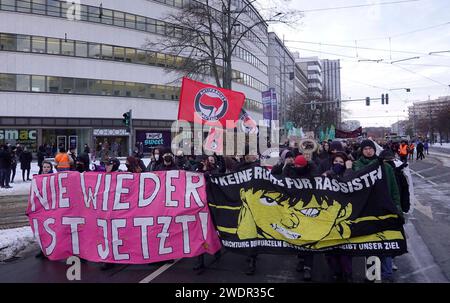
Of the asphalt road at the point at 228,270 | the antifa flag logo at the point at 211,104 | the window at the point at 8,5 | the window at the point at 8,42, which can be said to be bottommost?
→ the asphalt road at the point at 228,270

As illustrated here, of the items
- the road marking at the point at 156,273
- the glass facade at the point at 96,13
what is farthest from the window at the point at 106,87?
the road marking at the point at 156,273

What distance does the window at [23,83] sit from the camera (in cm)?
3466

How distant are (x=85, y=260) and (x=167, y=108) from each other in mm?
37983

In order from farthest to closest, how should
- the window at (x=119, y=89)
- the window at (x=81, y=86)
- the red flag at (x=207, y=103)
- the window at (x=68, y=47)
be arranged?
the window at (x=119, y=89) < the window at (x=81, y=86) < the window at (x=68, y=47) < the red flag at (x=207, y=103)

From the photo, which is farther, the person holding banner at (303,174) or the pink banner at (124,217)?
the pink banner at (124,217)

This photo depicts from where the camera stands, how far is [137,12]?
133 ft

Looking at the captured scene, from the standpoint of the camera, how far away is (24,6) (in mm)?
34656

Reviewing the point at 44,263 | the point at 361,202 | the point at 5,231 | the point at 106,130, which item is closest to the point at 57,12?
the point at 106,130

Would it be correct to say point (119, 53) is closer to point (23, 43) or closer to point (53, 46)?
point (53, 46)

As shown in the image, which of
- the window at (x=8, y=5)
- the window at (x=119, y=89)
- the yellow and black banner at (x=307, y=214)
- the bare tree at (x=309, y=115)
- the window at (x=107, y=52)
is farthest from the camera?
the bare tree at (x=309, y=115)

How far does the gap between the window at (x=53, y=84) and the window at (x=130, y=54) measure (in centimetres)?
728

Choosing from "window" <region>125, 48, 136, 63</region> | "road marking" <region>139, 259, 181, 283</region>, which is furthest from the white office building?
"road marking" <region>139, 259, 181, 283</region>

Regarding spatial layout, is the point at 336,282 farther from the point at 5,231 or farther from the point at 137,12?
the point at 137,12

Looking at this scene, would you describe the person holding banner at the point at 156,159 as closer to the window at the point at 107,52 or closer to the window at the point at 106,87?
the window at the point at 106,87
